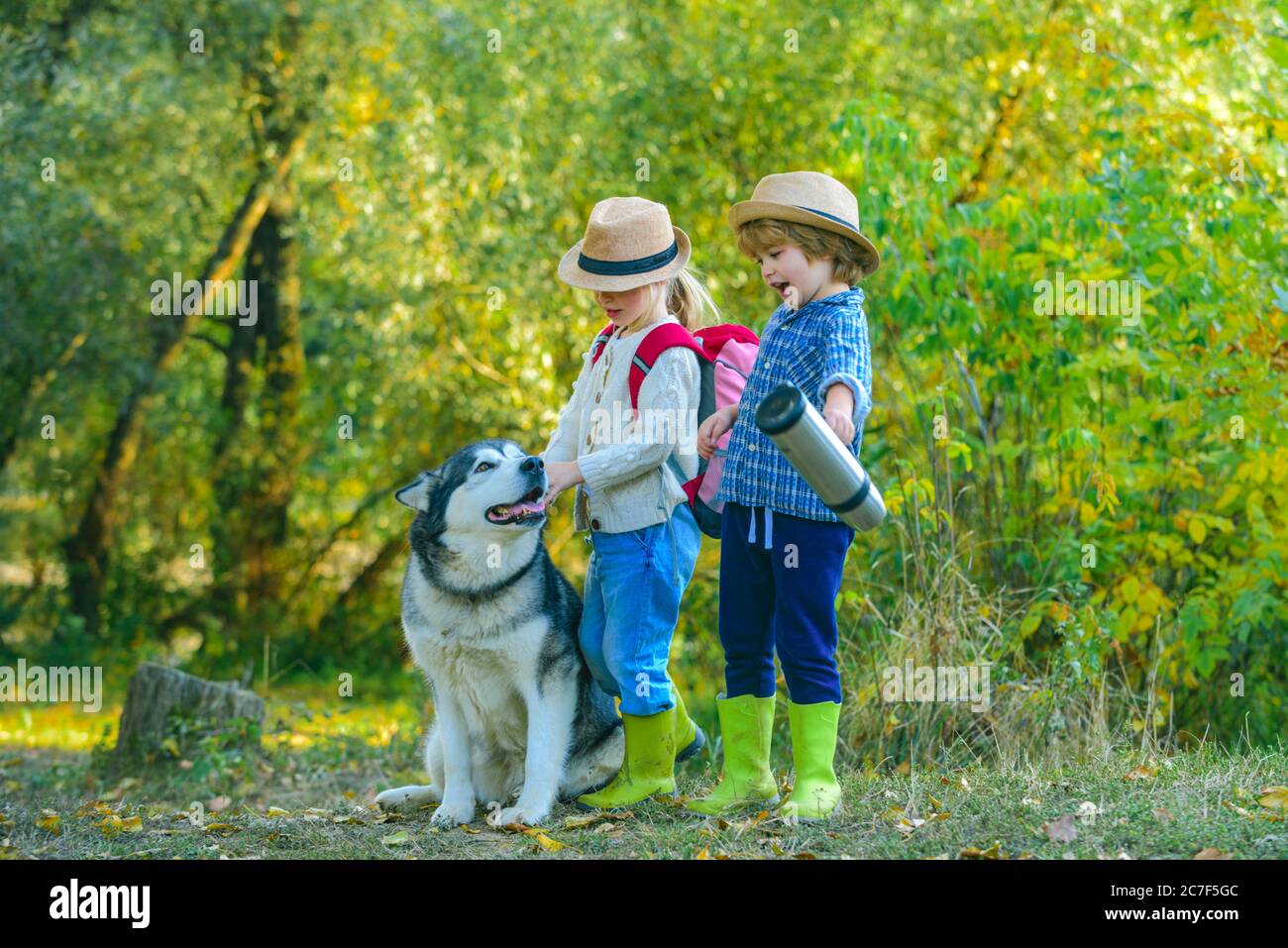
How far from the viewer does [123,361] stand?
10812 mm

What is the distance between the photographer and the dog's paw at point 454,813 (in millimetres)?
4344

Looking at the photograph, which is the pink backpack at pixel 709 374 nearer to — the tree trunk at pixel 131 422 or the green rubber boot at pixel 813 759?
the green rubber boot at pixel 813 759

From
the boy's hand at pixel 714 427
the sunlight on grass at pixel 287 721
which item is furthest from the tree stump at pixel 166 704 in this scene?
the boy's hand at pixel 714 427

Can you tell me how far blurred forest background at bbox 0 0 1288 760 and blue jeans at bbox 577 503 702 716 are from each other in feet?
5.11

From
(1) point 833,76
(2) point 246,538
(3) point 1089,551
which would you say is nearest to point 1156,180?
(3) point 1089,551

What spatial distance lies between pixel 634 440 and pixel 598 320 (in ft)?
16.8

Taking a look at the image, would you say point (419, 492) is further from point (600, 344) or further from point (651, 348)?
point (651, 348)

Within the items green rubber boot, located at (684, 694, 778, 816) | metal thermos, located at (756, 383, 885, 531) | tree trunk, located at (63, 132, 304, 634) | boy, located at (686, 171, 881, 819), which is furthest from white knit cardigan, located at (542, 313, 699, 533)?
tree trunk, located at (63, 132, 304, 634)

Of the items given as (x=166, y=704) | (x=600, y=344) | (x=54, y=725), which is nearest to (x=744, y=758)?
(x=600, y=344)

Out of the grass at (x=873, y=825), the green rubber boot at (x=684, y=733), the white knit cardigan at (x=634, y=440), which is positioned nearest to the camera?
the grass at (x=873, y=825)

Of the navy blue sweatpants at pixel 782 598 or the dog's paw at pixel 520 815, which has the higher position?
the navy blue sweatpants at pixel 782 598

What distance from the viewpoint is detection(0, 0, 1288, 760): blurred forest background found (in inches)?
233

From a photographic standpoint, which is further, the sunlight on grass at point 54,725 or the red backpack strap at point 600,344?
the sunlight on grass at point 54,725

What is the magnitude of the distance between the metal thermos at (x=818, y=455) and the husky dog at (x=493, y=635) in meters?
0.88
